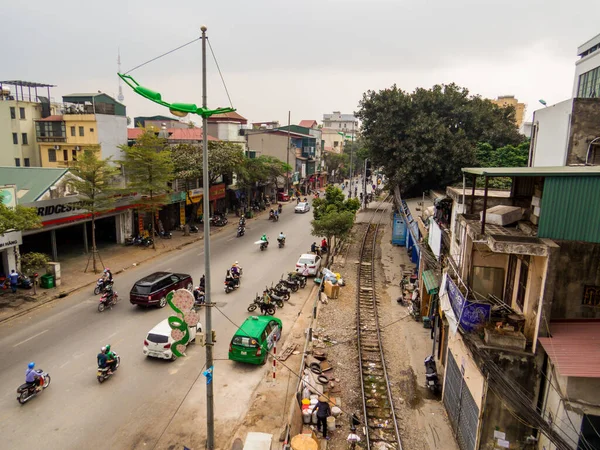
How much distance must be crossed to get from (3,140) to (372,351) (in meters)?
42.6

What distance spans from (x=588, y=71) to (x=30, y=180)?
35.7m

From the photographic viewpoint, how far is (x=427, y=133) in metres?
34.1

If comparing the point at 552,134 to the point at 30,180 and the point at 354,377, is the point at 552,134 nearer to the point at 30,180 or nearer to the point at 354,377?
the point at 354,377

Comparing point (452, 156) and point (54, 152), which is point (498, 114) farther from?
point (54, 152)

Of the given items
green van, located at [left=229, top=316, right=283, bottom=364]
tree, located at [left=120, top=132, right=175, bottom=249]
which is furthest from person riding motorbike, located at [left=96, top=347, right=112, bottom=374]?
tree, located at [left=120, top=132, right=175, bottom=249]

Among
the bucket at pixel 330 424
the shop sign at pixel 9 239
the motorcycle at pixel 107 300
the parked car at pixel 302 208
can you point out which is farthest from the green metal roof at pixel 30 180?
the parked car at pixel 302 208

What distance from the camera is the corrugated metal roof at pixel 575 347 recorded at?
798cm

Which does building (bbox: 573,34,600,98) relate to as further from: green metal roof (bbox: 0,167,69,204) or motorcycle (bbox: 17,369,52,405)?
green metal roof (bbox: 0,167,69,204)

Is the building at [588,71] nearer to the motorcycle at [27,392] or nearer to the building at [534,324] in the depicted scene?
the building at [534,324]

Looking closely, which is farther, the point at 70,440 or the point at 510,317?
the point at 70,440

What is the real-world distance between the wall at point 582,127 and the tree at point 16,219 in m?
21.6

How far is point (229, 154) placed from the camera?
128ft

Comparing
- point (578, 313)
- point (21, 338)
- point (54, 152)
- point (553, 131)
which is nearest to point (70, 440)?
point (21, 338)

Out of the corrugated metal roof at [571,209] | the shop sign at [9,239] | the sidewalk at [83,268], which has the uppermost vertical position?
the corrugated metal roof at [571,209]
